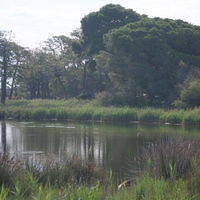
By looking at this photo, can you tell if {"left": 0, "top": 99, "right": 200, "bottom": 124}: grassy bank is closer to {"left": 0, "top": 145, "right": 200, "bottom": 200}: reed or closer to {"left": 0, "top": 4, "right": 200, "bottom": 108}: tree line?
{"left": 0, "top": 4, "right": 200, "bottom": 108}: tree line

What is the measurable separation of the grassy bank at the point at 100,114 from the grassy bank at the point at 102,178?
2169 centimetres

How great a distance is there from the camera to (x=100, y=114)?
119 ft

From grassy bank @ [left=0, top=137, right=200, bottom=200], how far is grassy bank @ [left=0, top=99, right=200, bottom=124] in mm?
21693

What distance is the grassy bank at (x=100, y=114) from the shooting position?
32.3 meters

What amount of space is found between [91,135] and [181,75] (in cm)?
1555

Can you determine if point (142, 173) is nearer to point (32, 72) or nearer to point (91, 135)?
point (91, 135)

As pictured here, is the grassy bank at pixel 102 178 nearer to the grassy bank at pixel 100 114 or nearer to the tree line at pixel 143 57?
the grassy bank at pixel 100 114

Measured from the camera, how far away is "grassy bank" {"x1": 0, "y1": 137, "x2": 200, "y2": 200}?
7.10m

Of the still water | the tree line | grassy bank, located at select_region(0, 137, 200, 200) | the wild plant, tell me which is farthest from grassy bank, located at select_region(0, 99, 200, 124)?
the wild plant

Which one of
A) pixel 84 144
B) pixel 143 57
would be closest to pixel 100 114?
pixel 143 57

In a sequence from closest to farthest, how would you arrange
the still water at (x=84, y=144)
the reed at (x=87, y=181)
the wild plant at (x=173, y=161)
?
the reed at (x=87, y=181)
the wild plant at (x=173, y=161)
the still water at (x=84, y=144)

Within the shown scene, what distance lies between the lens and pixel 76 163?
413 inches

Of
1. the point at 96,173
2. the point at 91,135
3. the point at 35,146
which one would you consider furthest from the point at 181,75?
the point at 96,173

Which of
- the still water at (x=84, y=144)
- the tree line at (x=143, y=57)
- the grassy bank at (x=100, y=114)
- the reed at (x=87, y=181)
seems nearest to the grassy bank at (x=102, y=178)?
the reed at (x=87, y=181)
